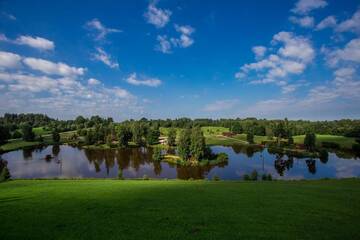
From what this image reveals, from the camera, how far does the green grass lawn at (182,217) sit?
335 inches

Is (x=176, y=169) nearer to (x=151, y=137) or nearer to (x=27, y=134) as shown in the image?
(x=151, y=137)

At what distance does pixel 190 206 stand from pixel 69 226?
5.70 meters

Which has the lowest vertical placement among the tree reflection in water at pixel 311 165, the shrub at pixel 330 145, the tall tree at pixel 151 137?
the tree reflection in water at pixel 311 165

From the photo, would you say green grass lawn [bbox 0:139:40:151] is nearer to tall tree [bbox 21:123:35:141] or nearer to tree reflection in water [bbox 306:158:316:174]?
tall tree [bbox 21:123:35:141]

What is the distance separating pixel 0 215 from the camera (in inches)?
428

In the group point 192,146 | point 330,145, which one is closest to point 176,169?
point 192,146

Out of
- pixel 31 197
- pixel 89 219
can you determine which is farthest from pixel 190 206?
pixel 31 197

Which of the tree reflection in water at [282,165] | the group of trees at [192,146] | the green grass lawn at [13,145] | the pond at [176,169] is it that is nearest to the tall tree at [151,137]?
the pond at [176,169]

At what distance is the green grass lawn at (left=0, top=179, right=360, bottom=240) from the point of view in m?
8.52

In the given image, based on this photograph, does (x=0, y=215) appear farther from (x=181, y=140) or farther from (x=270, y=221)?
(x=181, y=140)

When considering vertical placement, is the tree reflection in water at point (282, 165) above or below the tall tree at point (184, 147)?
below

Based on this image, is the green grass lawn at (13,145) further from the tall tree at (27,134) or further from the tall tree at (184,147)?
the tall tree at (184,147)

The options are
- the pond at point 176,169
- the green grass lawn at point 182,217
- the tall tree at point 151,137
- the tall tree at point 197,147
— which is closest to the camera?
the green grass lawn at point 182,217

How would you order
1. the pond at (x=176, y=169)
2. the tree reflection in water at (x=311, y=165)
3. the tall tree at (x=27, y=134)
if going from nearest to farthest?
the pond at (x=176, y=169), the tree reflection in water at (x=311, y=165), the tall tree at (x=27, y=134)
